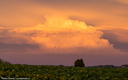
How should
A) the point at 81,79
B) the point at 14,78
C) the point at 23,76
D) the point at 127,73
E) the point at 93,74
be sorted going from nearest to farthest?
the point at 14,78 < the point at 23,76 < the point at 81,79 < the point at 93,74 < the point at 127,73

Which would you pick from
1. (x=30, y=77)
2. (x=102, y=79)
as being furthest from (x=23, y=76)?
(x=102, y=79)

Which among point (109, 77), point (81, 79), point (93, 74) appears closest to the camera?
point (81, 79)

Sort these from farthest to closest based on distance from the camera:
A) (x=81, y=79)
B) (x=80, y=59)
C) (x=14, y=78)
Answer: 1. (x=80, y=59)
2. (x=81, y=79)
3. (x=14, y=78)

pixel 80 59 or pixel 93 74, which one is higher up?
pixel 80 59

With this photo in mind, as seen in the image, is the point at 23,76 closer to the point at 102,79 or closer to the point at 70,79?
the point at 70,79

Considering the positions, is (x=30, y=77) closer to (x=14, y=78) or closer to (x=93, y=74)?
(x=14, y=78)

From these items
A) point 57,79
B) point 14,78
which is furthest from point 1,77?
point 57,79

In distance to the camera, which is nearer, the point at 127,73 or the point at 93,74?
the point at 93,74

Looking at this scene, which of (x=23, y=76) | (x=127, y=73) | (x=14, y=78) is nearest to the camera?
(x=14, y=78)

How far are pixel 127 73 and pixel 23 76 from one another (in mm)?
12885

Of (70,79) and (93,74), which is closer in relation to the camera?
(70,79)

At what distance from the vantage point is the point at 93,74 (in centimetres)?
2670

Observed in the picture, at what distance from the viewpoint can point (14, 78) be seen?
20.0 meters

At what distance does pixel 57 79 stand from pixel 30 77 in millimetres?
2125
